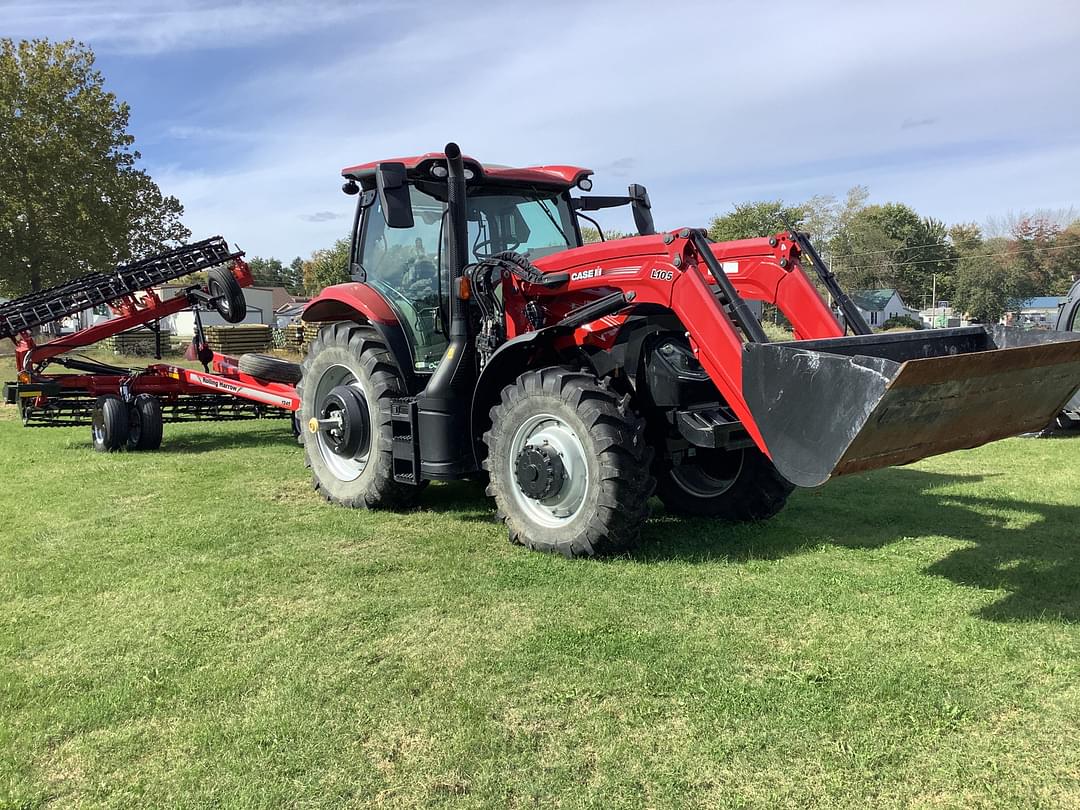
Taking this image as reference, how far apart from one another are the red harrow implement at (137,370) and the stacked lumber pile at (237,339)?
54.0 feet

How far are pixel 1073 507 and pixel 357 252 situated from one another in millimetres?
5933

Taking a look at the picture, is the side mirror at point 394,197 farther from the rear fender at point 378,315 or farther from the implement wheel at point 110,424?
the implement wheel at point 110,424

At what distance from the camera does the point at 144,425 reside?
9.76 meters

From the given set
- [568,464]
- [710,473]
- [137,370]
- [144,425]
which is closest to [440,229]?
[568,464]

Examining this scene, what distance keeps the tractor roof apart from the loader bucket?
2773 millimetres

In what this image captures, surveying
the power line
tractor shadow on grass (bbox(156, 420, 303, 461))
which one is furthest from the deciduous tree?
the power line

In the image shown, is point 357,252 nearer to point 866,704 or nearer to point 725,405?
point 725,405

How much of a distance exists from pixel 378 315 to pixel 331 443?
1183mm

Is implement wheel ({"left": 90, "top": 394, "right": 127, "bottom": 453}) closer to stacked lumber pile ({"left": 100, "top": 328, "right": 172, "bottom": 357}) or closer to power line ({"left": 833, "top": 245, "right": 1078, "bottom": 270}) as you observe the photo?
stacked lumber pile ({"left": 100, "top": 328, "right": 172, "bottom": 357})

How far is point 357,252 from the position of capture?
22.6 feet

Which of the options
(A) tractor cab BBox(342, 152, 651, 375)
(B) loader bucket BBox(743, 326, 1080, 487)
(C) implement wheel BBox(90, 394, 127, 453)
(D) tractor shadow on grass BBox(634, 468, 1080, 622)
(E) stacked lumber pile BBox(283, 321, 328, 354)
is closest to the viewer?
(B) loader bucket BBox(743, 326, 1080, 487)

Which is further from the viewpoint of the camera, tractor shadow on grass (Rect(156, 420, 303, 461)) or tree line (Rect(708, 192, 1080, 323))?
tree line (Rect(708, 192, 1080, 323))

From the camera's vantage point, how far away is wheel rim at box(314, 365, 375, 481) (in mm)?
6719

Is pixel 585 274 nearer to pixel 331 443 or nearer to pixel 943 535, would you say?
pixel 331 443
